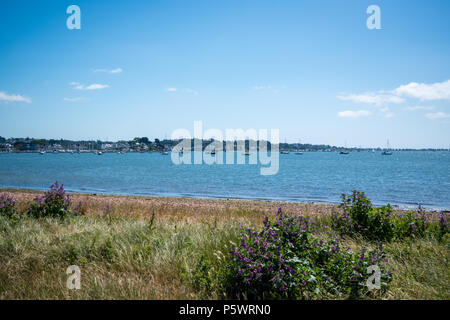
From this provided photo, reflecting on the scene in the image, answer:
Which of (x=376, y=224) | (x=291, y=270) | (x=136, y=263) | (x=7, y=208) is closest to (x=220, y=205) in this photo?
(x=7, y=208)

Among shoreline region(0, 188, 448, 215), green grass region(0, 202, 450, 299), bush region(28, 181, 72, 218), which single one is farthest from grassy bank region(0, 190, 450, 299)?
shoreline region(0, 188, 448, 215)

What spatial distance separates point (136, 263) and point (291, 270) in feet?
9.77

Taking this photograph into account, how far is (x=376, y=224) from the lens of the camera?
7.95 meters

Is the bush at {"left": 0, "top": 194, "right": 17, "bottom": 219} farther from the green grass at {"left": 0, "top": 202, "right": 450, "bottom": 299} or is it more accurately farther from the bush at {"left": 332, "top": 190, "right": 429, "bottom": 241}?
the bush at {"left": 332, "top": 190, "right": 429, "bottom": 241}

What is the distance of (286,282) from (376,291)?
5.20 feet

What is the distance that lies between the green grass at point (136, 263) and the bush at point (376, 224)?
612 mm

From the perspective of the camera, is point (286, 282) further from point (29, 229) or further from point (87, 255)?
point (29, 229)

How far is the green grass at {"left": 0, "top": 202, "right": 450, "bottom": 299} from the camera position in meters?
4.54

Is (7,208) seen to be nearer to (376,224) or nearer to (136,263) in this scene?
(136,263)

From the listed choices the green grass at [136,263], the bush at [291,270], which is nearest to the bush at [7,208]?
the green grass at [136,263]
